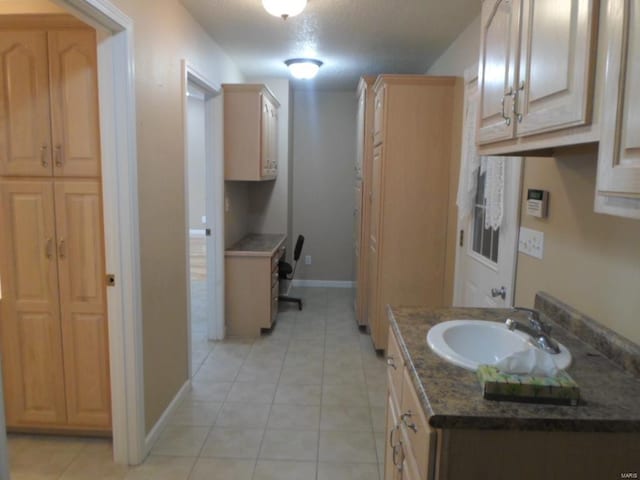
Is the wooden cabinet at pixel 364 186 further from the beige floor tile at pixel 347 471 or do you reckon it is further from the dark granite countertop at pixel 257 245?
the beige floor tile at pixel 347 471

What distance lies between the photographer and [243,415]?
288 centimetres

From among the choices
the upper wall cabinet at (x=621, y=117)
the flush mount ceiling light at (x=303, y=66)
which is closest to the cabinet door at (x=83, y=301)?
the upper wall cabinet at (x=621, y=117)

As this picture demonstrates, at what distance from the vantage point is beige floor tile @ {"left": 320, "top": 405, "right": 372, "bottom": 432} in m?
2.75

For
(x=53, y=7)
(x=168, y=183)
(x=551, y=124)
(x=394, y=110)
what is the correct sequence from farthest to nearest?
(x=394, y=110) < (x=168, y=183) < (x=53, y=7) < (x=551, y=124)

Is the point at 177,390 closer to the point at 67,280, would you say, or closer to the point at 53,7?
the point at 67,280

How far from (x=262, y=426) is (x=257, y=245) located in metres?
2.13

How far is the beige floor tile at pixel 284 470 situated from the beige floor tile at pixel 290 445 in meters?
0.04

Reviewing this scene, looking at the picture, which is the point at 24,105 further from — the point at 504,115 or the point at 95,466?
the point at 504,115

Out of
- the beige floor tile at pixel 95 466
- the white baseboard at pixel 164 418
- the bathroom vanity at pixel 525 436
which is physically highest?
the bathroom vanity at pixel 525 436

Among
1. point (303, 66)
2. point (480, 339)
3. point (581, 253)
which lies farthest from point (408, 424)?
point (303, 66)

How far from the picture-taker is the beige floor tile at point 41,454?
2.30 m

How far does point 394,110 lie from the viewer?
348 cm

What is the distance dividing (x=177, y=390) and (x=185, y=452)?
0.55 m

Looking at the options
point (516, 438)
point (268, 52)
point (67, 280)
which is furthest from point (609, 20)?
point (268, 52)
